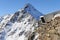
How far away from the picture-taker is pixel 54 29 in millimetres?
14820

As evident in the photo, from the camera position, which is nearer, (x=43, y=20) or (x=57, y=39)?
(x=57, y=39)

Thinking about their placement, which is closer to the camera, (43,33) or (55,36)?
(55,36)

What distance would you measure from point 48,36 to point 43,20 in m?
3.57

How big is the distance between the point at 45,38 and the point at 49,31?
0.65 m

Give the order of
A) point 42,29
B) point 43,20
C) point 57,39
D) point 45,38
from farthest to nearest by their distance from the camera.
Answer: point 43,20
point 42,29
point 45,38
point 57,39

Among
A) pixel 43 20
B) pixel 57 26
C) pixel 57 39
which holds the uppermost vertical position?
pixel 43 20

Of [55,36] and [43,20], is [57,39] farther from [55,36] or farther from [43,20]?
[43,20]

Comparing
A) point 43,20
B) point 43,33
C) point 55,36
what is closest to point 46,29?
point 43,33

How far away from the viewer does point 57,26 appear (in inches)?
583

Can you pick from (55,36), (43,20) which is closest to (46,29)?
(55,36)

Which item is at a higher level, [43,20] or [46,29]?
[43,20]

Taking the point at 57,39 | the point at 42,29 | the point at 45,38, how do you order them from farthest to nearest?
the point at 42,29
the point at 45,38
the point at 57,39

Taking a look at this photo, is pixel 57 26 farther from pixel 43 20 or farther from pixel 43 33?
pixel 43 20

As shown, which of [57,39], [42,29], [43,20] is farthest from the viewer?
[43,20]
